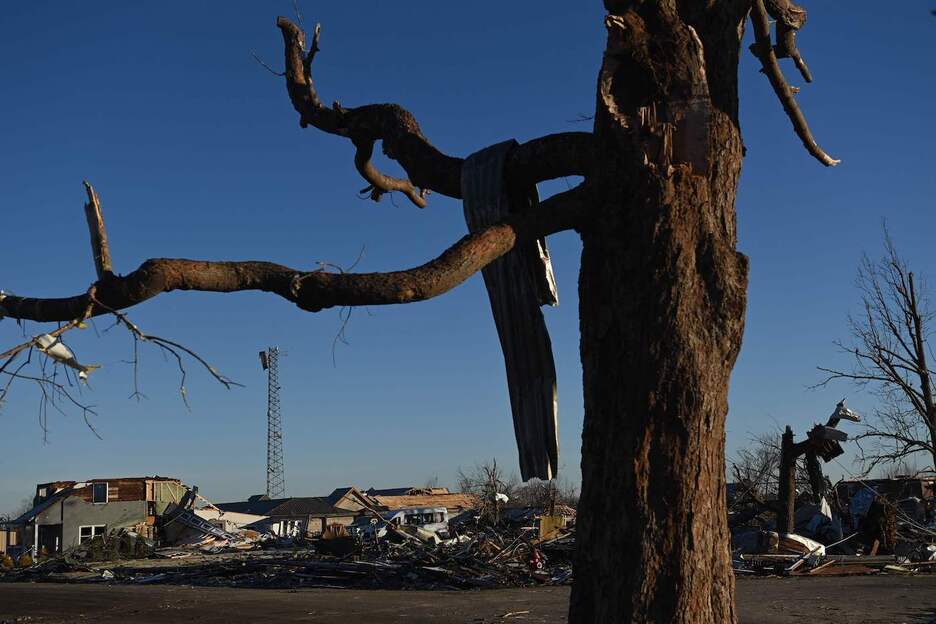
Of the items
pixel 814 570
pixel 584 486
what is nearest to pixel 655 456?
pixel 584 486

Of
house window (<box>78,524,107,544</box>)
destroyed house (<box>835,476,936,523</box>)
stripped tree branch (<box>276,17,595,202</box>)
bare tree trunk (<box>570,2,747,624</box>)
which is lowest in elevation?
house window (<box>78,524,107,544</box>)

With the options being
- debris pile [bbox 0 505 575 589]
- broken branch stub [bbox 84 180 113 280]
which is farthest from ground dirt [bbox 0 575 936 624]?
broken branch stub [bbox 84 180 113 280]

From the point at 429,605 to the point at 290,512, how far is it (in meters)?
51.3

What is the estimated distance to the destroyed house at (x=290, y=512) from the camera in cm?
5326

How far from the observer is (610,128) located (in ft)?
16.5

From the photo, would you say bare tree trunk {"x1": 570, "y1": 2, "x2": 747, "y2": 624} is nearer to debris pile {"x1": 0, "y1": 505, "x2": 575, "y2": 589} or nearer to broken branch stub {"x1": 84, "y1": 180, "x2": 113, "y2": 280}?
broken branch stub {"x1": 84, "y1": 180, "x2": 113, "y2": 280}

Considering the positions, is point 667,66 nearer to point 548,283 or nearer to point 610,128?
point 610,128

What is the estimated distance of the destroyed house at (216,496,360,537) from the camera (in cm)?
5326

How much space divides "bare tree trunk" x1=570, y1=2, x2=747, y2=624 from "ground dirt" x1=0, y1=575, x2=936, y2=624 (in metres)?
6.60

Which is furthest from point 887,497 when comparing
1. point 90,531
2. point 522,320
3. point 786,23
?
point 90,531

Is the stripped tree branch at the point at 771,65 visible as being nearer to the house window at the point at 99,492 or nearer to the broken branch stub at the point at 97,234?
the broken branch stub at the point at 97,234

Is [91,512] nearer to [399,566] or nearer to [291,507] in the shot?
[291,507]

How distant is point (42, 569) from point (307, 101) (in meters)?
24.2

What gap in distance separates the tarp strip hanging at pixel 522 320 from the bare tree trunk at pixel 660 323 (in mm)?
752
